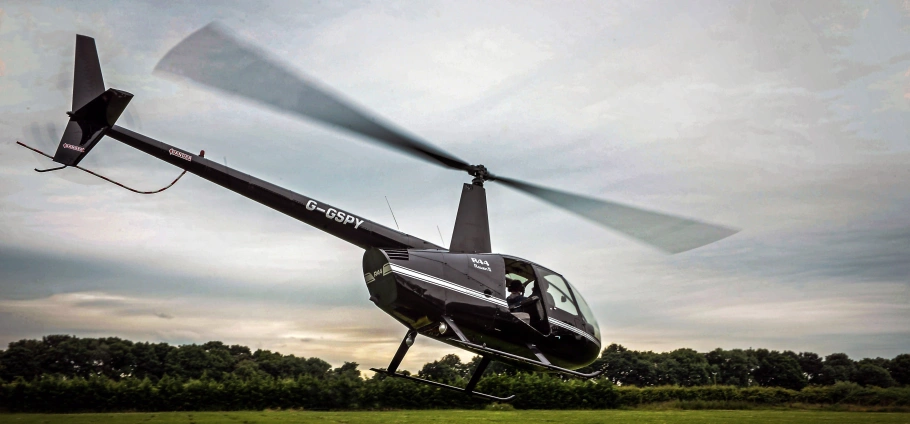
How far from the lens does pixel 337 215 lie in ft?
34.8

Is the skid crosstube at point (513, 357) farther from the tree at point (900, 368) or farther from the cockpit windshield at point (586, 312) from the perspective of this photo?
the tree at point (900, 368)

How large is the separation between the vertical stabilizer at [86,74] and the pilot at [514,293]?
8.04 m

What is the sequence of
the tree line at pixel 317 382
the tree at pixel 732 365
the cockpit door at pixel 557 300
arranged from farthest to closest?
the tree at pixel 732 365, the tree line at pixel 317 382, the cockpit door at pixel 557 300

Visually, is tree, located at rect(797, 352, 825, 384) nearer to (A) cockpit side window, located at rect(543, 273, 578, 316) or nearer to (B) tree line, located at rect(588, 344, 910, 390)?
(B) tree line, located at rect(588, 344, 910, 390)

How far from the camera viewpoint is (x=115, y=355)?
32531 mm

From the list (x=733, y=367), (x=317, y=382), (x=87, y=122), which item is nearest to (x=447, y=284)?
(x=87, y=122)

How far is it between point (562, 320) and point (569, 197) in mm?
2200

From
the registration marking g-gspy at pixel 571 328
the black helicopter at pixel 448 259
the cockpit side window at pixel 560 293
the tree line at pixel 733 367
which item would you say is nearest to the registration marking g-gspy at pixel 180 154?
the black helicopter at pixel 448 259

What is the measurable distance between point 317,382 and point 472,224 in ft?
59.7

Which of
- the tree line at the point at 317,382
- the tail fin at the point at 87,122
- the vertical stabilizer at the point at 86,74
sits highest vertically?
the vertical stabilizer at the point at 86,74

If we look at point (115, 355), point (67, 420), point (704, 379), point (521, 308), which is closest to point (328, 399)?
point (67, 420)

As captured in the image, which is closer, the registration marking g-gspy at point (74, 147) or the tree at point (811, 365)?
the registration marking g-gspy at point (74, 147)

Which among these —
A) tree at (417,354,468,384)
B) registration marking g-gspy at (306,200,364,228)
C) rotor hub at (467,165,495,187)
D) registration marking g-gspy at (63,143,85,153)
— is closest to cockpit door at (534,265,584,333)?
rotor hub at (467,165,495,187)

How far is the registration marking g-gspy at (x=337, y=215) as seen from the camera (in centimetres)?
1048
